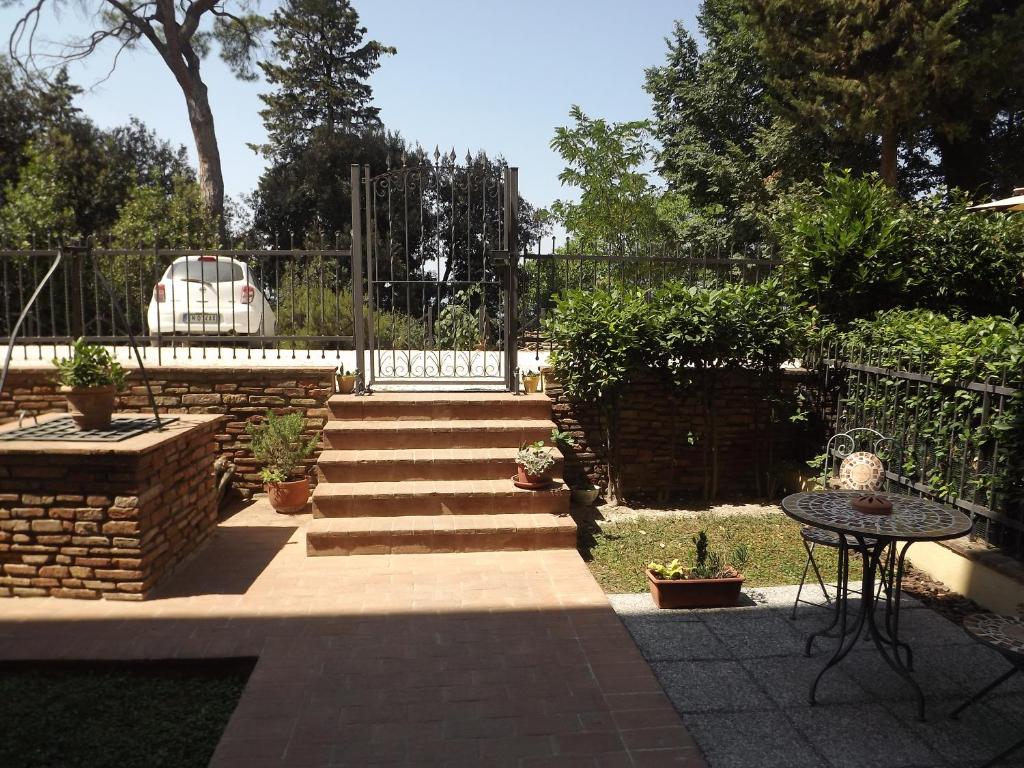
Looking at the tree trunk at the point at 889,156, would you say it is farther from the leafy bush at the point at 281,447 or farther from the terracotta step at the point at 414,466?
the leafy bush at the point at 281,447

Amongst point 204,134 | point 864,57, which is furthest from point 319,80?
point 864,57

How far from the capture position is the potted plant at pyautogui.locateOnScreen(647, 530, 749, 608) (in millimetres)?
4342

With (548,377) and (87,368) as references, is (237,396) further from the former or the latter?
(548,377)

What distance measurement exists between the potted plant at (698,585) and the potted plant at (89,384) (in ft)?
12.8

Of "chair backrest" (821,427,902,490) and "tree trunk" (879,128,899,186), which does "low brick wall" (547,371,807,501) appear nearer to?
"chair backrest" (821,427,902,490)

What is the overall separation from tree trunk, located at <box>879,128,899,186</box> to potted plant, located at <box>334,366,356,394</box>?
36.7ft

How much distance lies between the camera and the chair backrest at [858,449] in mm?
5180

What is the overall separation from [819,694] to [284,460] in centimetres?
472

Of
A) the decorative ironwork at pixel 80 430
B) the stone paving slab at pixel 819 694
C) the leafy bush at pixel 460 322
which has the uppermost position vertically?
the leafy bush at pixel 460 322

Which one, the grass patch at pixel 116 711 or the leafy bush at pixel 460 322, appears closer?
the grass patch at pixel 116 711

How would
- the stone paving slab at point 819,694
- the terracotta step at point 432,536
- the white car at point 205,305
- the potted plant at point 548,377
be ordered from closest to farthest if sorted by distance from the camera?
1. the stone paving slab at point 819,694
2. the terracotta step at point 432,536
3. the potted plant at point 548,377
4. the white car at point 205,305

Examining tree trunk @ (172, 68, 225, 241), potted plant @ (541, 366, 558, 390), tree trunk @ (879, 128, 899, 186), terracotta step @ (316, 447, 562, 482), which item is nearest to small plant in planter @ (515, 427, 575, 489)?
terracotta step @ (316, 447, 562, 482)

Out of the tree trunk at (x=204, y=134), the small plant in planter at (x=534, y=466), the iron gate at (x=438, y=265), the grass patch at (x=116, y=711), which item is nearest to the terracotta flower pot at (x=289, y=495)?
the iron gate at (x=438, y=265)

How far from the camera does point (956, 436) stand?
4.63m
